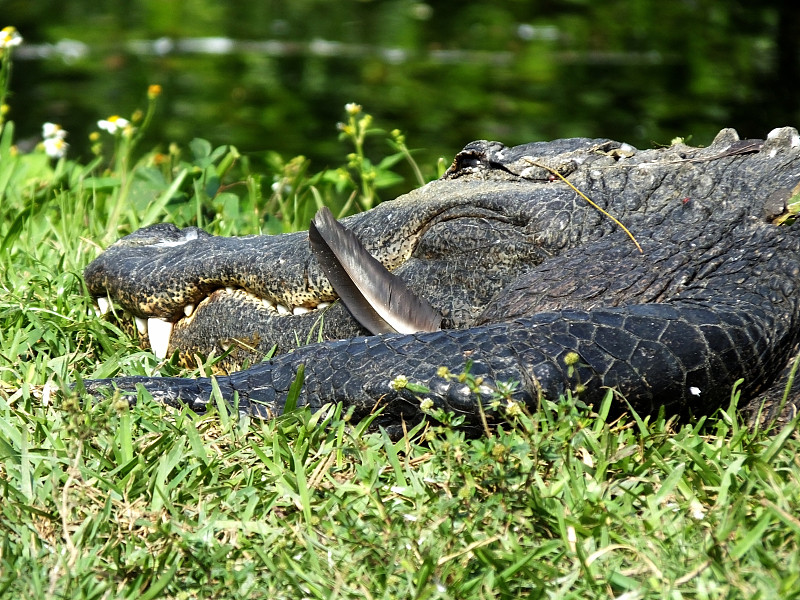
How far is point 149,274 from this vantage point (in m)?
2.85

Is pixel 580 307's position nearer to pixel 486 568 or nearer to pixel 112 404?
pixel 486 568

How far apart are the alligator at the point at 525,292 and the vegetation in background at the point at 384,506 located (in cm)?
9

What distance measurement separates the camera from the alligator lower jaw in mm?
2736

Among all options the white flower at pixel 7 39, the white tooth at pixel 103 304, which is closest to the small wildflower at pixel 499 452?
the white tooth at pixel 103 304

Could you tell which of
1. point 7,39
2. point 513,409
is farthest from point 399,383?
point 7,39

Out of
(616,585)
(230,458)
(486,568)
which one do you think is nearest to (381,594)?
(486,568)

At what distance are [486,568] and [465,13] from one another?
1434 centimetres

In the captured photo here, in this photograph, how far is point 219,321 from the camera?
110 inches

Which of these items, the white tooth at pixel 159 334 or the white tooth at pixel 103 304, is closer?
the white tooth at pixel 159 334

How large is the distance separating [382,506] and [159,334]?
1.31m

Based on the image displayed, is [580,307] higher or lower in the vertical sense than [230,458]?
higher

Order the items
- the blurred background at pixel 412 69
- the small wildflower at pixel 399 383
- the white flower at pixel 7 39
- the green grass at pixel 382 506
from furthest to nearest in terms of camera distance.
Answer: the blurred background at pixel 412 69 < the white flower at pixel 7 39 < the small wildflower at pixel 399 383 < the green grass at pixel 382 506

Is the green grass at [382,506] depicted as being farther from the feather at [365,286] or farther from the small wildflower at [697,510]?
the feather at [365,286]

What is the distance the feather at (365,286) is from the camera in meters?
2.54
